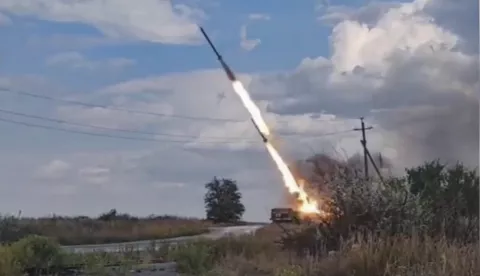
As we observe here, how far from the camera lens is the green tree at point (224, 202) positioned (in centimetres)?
8031

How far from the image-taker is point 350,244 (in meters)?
21.3

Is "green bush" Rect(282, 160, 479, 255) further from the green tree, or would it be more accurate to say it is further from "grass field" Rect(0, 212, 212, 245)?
the green tree

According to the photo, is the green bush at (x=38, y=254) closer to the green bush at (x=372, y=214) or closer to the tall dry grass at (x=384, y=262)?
the tall dry grass at (x=384, y=262)

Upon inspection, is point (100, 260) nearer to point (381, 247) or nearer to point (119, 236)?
point (381, 247)

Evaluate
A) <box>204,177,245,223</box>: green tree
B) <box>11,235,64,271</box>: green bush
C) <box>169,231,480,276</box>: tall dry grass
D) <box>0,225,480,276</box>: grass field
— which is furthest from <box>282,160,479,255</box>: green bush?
<box>204,177,245,223</box>: green tree

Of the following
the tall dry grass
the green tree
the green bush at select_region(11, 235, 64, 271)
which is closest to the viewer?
the tall dry grass

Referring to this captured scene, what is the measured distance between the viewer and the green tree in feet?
263

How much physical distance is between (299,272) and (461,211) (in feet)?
40.2

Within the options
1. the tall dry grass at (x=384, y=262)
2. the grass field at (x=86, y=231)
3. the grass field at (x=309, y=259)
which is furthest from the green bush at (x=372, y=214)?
the grass field at (x=86, y=231)

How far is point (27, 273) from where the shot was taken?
24641 mm

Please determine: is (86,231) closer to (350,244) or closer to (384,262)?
(350,244)

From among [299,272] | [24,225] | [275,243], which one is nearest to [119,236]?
[24,225]

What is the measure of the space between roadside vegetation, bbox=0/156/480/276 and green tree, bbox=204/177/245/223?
44837 mm

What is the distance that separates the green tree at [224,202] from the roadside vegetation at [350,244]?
147 ft
